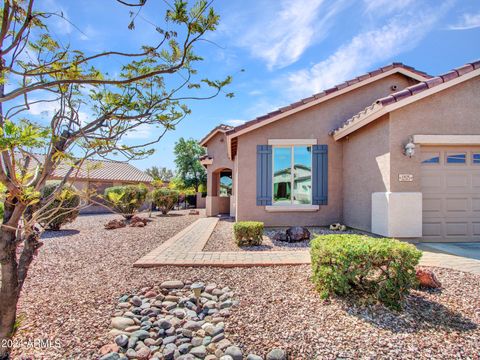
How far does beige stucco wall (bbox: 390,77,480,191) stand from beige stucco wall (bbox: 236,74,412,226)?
121 inches

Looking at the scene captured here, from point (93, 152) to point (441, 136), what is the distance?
348 inches

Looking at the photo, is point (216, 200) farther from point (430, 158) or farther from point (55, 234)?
point (430, 158)

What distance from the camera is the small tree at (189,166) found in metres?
35.2

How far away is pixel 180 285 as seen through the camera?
4.88m

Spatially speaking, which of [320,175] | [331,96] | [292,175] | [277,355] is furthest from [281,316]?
[331,96]

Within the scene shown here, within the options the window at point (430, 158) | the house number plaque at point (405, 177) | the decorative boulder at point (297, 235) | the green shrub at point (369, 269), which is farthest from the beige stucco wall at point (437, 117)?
the green shrub at point (369, 269)

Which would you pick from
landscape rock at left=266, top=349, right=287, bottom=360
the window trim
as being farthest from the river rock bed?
the window trim

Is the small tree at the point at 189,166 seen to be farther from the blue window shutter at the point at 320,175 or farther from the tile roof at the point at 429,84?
the tile roof at the point at 429,84

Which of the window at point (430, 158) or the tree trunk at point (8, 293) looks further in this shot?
the window at point (430, 158)

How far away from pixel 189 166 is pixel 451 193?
30.7m

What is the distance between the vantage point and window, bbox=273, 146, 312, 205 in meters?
10.7

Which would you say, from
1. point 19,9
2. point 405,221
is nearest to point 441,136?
point 405,221

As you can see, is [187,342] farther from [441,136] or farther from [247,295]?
[441,136]

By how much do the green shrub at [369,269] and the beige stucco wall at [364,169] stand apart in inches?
177
